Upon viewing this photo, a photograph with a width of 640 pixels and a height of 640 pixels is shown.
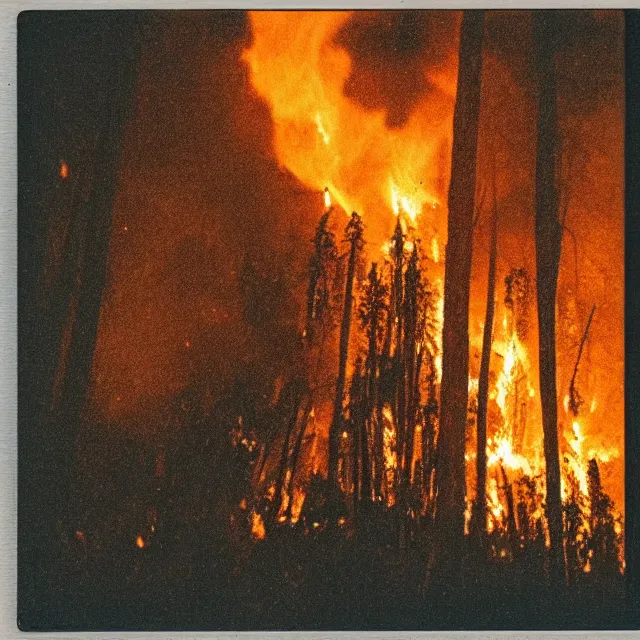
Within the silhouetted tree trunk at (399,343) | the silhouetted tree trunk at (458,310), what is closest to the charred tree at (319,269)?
the silhouetted tree trunk at (399,343)

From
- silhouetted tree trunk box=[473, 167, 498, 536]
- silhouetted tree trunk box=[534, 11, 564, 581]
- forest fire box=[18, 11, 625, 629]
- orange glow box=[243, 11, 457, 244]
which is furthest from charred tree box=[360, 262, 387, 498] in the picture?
silhouetted tree trunk box=[534, 11, 564, 581]

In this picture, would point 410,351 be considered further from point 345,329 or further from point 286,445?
point 286,445

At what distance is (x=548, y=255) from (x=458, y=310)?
0.25 metres

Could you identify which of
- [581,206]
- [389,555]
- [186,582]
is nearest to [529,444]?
[389,555]

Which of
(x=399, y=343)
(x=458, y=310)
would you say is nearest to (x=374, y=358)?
(x=399, y=343)

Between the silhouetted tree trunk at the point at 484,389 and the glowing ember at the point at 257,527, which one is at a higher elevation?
the silhouetted tree trunk at the point at 484,389

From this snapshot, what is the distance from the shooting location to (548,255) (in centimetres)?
165

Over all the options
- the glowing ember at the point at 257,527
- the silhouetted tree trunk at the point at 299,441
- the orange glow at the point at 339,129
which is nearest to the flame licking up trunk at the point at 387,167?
the orange glow at the point at 339,129

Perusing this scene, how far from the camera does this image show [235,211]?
1641 mm

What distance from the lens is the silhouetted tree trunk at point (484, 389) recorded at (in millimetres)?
1635

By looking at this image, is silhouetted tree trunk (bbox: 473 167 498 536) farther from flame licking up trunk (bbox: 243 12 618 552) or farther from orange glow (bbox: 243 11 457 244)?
orange glow (bbox: 243 11 457 244)

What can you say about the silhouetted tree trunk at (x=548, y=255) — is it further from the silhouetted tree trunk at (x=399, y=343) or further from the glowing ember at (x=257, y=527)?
the glowing ember at (x=257, y=527)

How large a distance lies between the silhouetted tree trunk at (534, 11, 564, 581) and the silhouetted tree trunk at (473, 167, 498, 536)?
105mm

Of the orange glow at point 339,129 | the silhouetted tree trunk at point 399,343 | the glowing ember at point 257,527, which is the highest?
the orange glow at point 339,129
